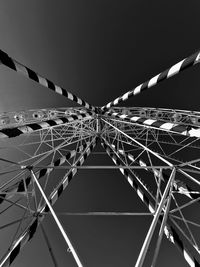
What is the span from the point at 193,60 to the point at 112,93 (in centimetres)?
1138

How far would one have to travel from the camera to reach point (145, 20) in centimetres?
1372

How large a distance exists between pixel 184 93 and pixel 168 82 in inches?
47.1

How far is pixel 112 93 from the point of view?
16.0 m

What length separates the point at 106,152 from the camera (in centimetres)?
1462

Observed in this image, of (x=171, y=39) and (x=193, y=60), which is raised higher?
(x=171, y=39)

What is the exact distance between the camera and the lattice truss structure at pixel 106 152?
5258mm

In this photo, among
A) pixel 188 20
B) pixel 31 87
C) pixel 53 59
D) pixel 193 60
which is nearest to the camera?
pixel 193 60

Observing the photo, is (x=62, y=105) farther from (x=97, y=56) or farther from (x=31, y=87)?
(x=97, y=56)

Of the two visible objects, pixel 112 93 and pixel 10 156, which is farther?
pixel 10 156

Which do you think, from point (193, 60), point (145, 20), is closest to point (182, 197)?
point (145, 20)

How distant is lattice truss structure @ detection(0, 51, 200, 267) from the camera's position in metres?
5.26

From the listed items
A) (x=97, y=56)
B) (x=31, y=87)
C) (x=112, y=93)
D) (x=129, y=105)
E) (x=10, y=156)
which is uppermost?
(x=97, y=56)

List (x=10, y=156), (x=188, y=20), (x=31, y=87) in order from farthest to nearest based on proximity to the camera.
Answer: (x=10, y=156)
(x=31, y=87)
(x=188, y=20)

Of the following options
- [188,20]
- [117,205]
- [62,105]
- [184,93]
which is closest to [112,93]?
[62,105]
